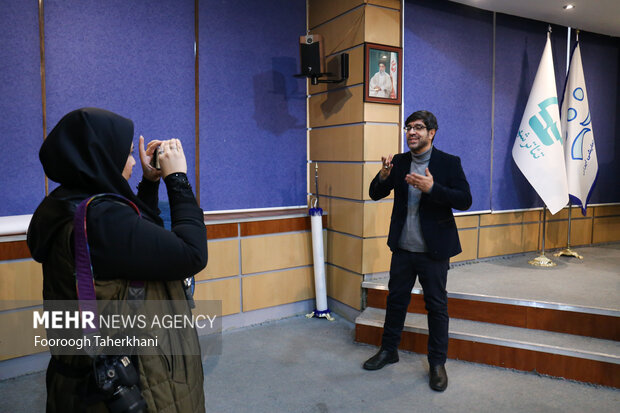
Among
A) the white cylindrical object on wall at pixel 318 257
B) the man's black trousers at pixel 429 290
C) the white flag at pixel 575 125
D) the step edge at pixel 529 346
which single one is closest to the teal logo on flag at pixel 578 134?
the white flag at pixel 575 125

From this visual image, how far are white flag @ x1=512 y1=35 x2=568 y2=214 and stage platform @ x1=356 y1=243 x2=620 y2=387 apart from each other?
82cm

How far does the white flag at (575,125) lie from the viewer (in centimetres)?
437

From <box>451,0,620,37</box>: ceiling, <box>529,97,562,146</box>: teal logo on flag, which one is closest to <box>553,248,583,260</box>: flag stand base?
<box>529,97,562,146</box>: teal logo on flag

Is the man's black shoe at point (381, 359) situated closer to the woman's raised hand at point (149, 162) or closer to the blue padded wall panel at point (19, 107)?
the woman's raised hand at point (149, 162)

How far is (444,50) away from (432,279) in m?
2.38

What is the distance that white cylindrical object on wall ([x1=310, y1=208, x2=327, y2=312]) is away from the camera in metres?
3.71

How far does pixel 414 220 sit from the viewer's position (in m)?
2.70

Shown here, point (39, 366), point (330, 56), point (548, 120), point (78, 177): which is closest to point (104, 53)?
point (330, 56)

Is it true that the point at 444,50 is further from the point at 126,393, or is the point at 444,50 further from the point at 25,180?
the point at 126,393

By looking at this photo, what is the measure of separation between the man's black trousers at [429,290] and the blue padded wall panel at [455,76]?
1.58 m

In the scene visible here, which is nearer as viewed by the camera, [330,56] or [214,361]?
[214,361]

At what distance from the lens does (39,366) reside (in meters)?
2.86

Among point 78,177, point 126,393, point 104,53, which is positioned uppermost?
point 104,53

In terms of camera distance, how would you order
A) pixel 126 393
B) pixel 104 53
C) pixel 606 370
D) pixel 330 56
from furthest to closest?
pixel 330 56
pixel 104 53
pixel 606 370
pixel 126 393
